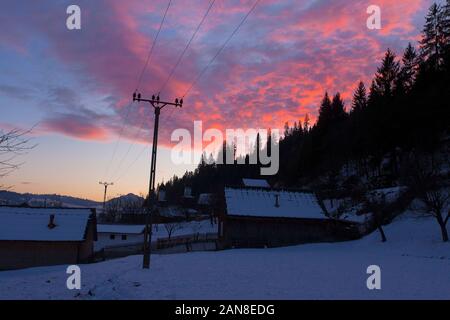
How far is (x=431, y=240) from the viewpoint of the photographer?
1296 inches

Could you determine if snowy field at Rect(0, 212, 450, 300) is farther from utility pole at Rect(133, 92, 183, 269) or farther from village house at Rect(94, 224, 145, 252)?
village house at Rect(94, 224, 145, 252)

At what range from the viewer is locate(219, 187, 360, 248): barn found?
136 ft

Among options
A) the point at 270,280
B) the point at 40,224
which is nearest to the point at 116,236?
the point at 40,224

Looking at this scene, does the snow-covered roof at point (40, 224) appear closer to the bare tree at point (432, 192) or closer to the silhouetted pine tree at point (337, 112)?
the bare tree at point (432, 192)

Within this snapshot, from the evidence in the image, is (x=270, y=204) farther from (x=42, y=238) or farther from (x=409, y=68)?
(x=409, y=68)

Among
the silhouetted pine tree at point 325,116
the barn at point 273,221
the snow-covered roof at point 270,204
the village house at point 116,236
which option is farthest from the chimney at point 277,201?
the silhouetted pine tree at point 325,116

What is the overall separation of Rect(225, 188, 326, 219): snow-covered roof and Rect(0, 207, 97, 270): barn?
52.9ft

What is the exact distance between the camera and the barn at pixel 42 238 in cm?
4028

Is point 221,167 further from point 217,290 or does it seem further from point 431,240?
point 217,290

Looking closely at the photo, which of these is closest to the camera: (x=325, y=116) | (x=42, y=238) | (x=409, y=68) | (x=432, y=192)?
(x=432, y=192)

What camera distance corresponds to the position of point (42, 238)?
41.1 meters

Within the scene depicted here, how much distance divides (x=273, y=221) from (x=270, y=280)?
23032 mm

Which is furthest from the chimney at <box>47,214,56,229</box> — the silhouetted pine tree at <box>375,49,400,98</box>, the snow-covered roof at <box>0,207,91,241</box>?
the silhouetted pine tree at <box>375,49,400,98</box>

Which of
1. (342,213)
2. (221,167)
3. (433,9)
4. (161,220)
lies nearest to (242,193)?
(342,213)
